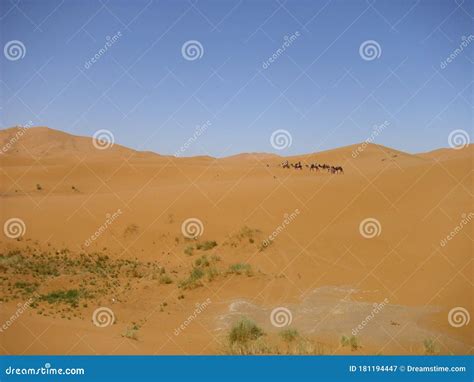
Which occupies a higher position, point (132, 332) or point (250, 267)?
point (250, 267)

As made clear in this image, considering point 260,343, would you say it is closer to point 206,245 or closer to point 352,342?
point 352,342

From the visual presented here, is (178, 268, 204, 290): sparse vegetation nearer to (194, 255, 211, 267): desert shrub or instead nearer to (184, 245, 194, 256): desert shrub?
(194, 255, 211, 267): desert shrub

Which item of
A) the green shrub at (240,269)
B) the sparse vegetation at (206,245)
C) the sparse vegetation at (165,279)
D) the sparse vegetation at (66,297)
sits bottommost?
the sparse vegetation at (66,297)

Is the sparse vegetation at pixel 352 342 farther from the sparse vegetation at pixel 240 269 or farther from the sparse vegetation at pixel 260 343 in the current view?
the sparse vegetation at pixel 240 269

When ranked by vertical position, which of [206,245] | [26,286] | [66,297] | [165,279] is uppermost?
[206,245]

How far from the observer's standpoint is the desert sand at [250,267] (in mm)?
7617

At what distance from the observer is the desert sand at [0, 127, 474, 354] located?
25.0 ft

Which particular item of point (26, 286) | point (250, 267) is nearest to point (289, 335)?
point (250, 267)

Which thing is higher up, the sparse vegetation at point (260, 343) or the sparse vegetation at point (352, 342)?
the sparse vegetation at point (352, 342)

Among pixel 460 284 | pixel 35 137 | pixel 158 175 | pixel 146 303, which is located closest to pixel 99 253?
pixel 146 303

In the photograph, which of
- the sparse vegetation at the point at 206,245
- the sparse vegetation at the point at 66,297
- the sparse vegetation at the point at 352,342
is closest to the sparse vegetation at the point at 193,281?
the sparse vegetation at the point at 66,297

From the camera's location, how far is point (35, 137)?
79.5 metres

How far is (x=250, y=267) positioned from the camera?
11.8m

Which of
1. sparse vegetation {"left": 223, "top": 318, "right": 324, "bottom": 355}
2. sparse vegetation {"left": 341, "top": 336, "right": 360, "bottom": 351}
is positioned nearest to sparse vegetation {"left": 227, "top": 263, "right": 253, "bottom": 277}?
sparse vegetation {"left": 223, "top": 318, "right": 324, "bottom": 355}
